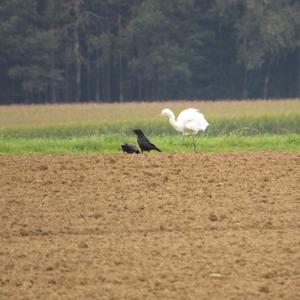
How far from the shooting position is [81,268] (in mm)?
9992

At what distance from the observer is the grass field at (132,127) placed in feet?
67.1

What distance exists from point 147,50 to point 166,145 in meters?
39.6

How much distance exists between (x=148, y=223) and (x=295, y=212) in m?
1.73

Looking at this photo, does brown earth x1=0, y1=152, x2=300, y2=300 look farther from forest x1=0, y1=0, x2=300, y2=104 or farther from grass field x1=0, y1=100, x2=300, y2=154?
forest x1=0, y1=0, x2=300, y2=104

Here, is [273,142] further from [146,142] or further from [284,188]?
[284,188]

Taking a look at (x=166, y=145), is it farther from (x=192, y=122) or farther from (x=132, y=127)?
(x=132, y=127)

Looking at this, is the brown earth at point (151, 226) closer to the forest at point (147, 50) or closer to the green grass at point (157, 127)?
the green grass at point (157, 127)

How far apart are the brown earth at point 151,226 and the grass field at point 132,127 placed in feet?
9.71

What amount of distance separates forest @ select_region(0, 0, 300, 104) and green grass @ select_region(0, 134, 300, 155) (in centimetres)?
3501

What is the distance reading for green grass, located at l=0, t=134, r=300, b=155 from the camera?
19969mm

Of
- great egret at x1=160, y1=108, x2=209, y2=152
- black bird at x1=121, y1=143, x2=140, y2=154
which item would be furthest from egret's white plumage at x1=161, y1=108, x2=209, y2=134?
black bird at x1=121, y1=143, x2=140, y2=154

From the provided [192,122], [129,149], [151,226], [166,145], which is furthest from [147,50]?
[151,226]

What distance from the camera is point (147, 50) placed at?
196ft

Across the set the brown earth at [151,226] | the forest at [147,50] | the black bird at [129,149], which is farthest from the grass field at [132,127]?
the forest at [147,50]
